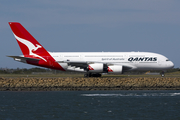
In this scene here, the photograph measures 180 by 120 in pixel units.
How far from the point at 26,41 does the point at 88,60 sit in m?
12.4

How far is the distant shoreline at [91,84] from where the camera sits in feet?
164

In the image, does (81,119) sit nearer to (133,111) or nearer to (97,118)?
(97,118)

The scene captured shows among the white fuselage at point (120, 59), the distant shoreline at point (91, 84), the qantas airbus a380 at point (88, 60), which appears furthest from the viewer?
the white fuselage at point (120, 59)

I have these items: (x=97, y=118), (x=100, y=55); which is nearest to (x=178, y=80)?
(x=100, y=55)

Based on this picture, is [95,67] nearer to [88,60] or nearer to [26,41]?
[88,60]

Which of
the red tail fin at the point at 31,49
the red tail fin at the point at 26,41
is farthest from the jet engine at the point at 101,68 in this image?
the red tail fin at the point at 26,41

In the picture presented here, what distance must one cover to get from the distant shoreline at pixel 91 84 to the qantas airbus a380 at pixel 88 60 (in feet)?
15.1

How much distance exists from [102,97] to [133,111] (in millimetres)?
10028

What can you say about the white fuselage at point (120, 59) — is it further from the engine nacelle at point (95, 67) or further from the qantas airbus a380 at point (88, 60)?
the engine nacelle at point (95, 67)

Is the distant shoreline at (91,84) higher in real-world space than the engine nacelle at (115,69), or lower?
lower

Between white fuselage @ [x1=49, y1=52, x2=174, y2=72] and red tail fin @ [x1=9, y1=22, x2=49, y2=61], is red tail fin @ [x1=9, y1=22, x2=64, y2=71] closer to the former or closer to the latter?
red tail fin @ [x1=9, y1=22, x2=49, y2=61]

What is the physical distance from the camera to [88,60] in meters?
57.1

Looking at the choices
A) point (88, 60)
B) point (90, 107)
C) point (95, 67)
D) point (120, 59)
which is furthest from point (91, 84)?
point (90, 107)

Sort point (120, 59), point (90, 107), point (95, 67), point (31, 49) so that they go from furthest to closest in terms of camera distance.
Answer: point (31, 49)
point (120, 59)
point (95, 67)
point (90, 107)
